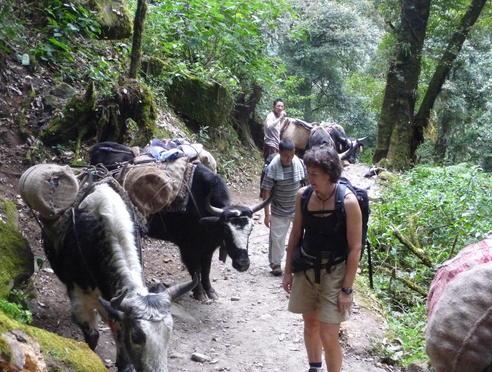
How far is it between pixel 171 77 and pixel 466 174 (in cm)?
670

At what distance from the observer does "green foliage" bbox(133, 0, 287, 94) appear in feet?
40.5

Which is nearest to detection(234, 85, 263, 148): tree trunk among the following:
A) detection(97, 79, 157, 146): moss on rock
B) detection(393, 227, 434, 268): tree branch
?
detection(97, 79, 157, 146): moss on rock

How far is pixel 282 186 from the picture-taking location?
6.76 metres

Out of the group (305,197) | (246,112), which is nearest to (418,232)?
(305,197)

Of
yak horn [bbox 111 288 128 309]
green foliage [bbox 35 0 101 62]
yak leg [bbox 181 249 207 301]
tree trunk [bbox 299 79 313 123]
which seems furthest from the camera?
tree trunk [bbox 299 79 313 123]

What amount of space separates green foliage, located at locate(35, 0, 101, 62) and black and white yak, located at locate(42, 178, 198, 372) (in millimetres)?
4555

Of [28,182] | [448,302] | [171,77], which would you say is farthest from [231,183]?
[448,302]

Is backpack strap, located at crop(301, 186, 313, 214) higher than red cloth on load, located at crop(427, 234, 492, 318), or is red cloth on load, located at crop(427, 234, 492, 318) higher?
red cloth on load, located at crop(427, 234, 492, 318)

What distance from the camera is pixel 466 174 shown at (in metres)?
10.8

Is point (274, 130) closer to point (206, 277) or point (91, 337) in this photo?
point (206, 277)

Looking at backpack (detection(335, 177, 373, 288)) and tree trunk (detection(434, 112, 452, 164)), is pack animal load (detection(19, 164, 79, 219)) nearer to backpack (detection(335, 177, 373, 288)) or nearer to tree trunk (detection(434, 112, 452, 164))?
backpack (detection(335, 177, 373, 288))

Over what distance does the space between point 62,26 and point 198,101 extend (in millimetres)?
4708

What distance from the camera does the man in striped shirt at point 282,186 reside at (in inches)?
263

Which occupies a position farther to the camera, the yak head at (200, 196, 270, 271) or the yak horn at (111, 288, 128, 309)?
the yak head at (200, 196, 270, 271)
